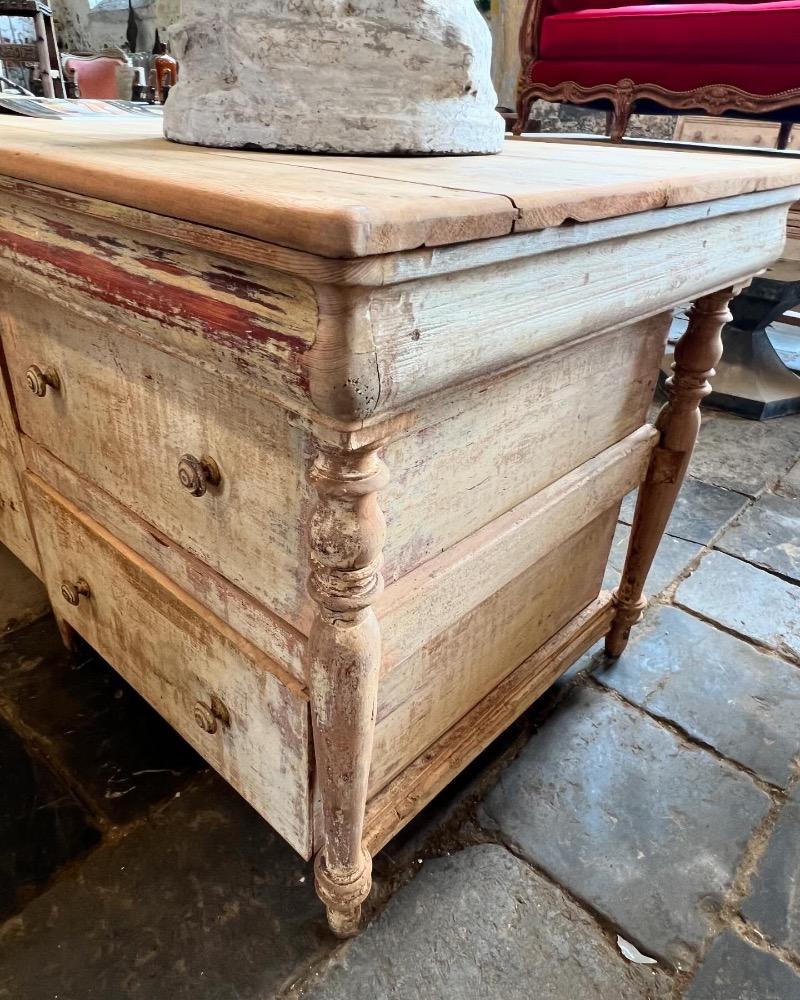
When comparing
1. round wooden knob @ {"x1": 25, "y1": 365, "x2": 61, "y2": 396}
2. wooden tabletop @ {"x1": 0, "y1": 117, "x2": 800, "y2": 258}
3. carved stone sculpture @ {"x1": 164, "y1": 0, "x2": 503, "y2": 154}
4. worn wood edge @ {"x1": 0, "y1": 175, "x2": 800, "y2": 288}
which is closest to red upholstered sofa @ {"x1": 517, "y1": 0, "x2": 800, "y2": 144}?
wooden tabletop @ {"x1": 0, "y1": 117, "x2": 800, "y2": 258}

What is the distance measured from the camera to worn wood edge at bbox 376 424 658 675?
2.51ft

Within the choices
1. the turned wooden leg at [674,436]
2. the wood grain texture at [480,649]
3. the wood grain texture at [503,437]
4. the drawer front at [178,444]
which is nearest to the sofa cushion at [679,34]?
the turned wooden leg at [674,436]

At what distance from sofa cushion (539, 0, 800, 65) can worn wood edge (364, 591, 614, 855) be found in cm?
196

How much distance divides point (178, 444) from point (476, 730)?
630 millimetres

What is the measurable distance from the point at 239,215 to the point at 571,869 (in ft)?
3.34

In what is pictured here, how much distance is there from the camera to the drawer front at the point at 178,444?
67 centimetres

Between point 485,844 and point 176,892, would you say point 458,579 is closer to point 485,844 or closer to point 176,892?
point 485,844

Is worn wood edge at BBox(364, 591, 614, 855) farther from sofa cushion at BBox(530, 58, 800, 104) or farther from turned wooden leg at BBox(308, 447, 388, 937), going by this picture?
sofa cushion at BBox(530, 58, 800, 104)

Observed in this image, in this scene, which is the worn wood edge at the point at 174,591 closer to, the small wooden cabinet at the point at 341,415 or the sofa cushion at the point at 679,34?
the small wooden cabinet at the point at 341,415

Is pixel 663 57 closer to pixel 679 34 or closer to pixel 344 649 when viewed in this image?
pixel 679 34

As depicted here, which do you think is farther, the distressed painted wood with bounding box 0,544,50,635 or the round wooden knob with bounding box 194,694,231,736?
the distressed painted wood with bounding box 0,544,50,635

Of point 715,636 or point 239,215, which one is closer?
point 239,215

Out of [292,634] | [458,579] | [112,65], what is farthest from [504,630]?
[112,65]

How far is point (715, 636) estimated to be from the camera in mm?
1572
